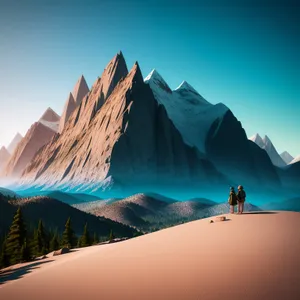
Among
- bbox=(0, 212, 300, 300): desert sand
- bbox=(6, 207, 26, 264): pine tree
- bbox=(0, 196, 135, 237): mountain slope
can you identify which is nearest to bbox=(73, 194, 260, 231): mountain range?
bbox=(0, 196, 135, 237): mountain slope

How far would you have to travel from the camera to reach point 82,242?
70.8m

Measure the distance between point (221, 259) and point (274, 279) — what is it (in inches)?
118

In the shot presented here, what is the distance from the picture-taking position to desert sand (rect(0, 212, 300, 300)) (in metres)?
11.1

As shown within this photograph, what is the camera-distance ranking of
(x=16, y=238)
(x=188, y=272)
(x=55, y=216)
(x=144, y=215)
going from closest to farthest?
(x=188, y=272) < (x=16, y=238) < (x=55, y=216) < (x=144, y=215)

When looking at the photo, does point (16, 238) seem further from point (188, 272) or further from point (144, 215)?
point (144, 215)

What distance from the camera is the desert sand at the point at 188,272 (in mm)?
11141

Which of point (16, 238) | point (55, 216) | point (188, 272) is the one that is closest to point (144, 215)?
point (55, 216)

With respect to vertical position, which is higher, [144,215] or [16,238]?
[144,215]

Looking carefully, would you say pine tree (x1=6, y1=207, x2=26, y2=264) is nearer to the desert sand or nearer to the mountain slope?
the desert sand

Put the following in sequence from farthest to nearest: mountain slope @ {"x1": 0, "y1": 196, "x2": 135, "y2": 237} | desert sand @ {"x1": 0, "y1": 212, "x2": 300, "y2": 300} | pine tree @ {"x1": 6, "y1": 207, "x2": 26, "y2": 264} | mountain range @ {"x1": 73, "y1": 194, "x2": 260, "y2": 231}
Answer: mountain range @ {"x1": 73, "y1": 194, "x2": 260, "y2": 231}, mountain slope @ {"x1": 0, "y1": 196, "x2": 135, "y2": 237}, pine tree @ {"x1": 6, "y1": 207, "x2": 26, "y2": 264}, desert sand @ {"x1": 0, "y1": 212, "x2": 300, "y2": 300}

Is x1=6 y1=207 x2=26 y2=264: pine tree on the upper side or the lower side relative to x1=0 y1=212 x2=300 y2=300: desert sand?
upper

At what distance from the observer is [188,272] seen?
1298 cm

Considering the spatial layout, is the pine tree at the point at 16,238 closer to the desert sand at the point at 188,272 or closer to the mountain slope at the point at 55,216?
the desert sand at the point at 188,272

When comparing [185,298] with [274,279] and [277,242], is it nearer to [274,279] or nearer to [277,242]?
[274,279]
